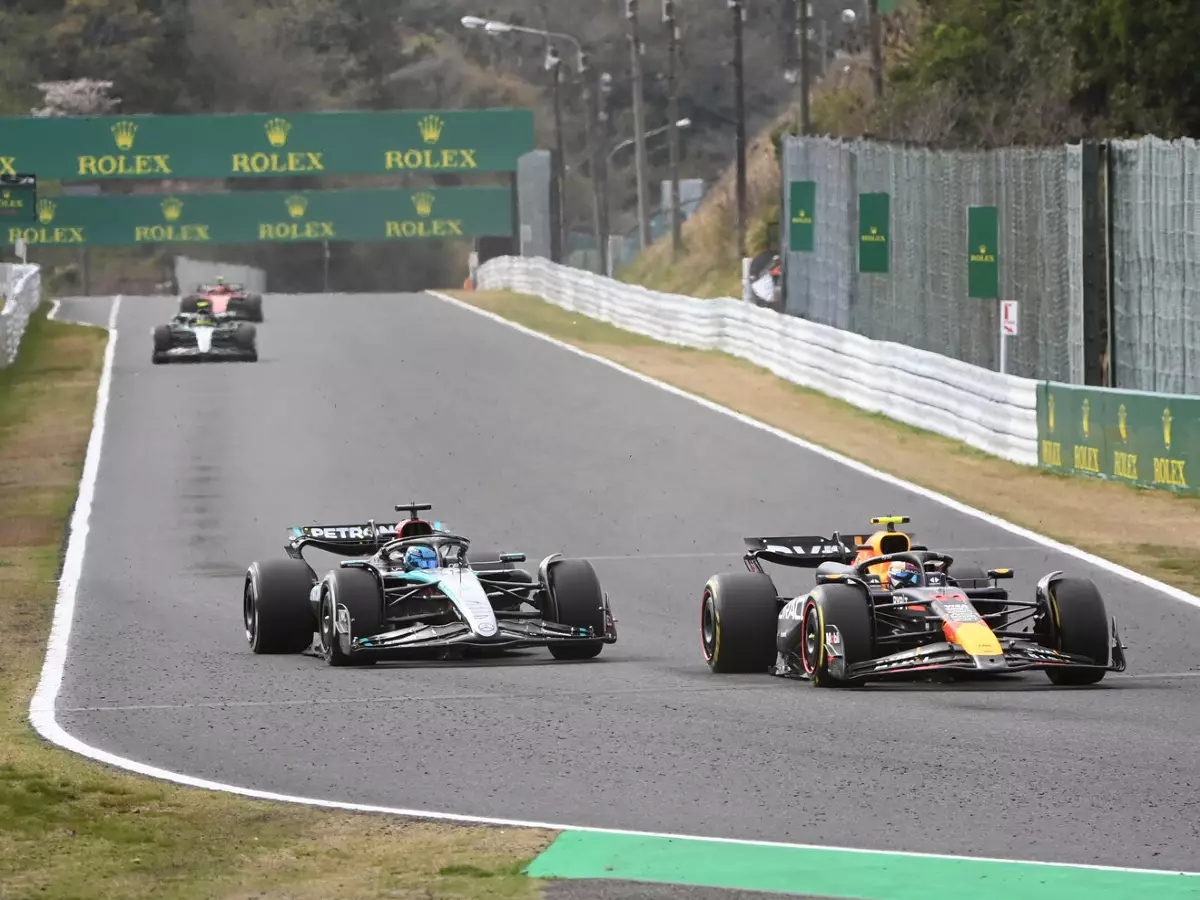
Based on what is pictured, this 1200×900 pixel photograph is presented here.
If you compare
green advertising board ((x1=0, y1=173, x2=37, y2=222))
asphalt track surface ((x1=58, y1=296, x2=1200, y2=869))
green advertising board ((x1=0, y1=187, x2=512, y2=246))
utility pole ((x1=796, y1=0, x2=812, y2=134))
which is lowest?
asphalt track surface ((x1=58, y1=296, x2=1200, y2=869))

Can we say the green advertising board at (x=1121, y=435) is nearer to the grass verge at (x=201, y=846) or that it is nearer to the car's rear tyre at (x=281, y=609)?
the car's rear tyre at (x=281, y=609)

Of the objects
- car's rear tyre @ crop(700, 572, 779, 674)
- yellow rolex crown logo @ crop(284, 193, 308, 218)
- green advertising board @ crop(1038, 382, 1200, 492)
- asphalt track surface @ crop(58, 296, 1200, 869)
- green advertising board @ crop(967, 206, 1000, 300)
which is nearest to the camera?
asphalt track surface @ crop(58, 296, 1200, 869)

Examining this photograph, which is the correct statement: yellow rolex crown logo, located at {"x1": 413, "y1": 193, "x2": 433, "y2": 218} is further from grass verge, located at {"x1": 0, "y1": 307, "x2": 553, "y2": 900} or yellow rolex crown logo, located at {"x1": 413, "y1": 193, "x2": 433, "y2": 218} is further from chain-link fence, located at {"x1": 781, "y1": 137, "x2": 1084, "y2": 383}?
grass verge, located at {"x1": 0, "y1": 307, "x2": 553, "y2": 900}

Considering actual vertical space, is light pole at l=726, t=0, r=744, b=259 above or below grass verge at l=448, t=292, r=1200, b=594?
above

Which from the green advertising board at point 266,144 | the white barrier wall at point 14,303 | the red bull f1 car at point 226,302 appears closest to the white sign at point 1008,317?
the white barrier wall at point 14,303

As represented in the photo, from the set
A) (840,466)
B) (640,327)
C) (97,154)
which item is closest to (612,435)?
(840,466)

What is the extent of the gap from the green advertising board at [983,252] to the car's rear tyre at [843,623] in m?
16.9

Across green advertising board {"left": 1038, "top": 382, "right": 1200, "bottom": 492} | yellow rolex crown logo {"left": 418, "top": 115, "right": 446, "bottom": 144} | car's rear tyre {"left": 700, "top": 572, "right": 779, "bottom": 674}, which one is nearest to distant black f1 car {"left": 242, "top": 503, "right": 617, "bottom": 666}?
car's rear tyre {"left": 700, "top": 572, "right": 779, "bottom": 674}

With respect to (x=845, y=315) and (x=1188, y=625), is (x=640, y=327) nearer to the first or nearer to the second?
(x=845, y=315)

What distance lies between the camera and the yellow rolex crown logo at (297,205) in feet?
274

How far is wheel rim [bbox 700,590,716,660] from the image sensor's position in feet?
47.4

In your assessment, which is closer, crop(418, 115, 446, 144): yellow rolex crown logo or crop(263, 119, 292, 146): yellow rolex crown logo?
crop(263, 119, 292, 146): yellow rolex crown logo

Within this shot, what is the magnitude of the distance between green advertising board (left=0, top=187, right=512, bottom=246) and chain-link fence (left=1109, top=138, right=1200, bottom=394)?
5701 centimetres

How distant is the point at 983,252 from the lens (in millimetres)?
29922
